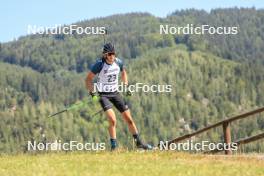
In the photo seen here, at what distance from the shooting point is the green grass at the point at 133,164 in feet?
46.3

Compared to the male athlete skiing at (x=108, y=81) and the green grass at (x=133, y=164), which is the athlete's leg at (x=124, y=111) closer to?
the male athlete skiing at (x=108, y=81)

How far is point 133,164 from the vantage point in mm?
15461

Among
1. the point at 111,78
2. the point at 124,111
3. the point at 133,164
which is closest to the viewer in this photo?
the point at 133,164

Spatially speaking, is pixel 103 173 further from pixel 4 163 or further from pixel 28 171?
pixel 4 163

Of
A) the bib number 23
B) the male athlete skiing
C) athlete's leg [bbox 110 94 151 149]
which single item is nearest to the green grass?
athlete's leg [bbox 110 94 151 149]

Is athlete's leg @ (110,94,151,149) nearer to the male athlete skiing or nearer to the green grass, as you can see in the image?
the male athlete skiing

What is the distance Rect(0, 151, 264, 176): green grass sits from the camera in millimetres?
14117

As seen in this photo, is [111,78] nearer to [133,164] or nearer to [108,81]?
[108,81]

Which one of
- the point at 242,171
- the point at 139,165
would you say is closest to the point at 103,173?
the point at 139,165

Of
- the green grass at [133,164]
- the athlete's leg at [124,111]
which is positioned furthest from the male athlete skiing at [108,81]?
the green grass at [133,164]

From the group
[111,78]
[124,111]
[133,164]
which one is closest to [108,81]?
[111,78]

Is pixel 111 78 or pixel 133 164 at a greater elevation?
pixel 111 78

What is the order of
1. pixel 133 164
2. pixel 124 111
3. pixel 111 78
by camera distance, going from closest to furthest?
1. pixel 133 164
2. pixel 111 78
3. pixel 124 111

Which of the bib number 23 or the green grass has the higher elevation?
the bib number 23
